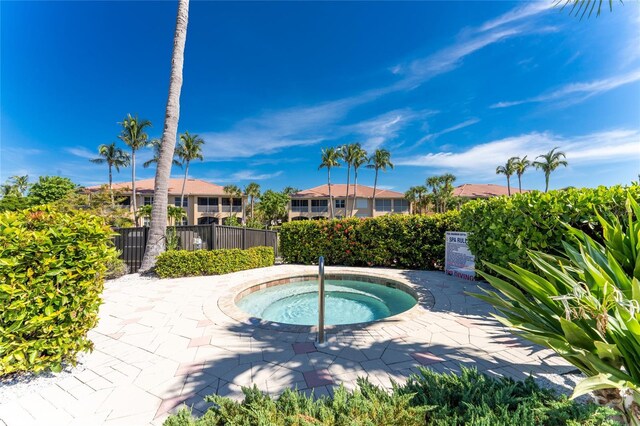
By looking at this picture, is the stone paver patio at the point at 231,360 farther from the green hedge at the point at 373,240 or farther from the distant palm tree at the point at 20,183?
the distant palm tree at the point at 20,183

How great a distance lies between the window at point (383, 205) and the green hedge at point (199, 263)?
31244mm

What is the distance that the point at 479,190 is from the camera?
40.4 m

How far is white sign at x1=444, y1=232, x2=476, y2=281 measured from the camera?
746 cm

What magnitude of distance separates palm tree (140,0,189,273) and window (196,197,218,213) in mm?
Result: 28567

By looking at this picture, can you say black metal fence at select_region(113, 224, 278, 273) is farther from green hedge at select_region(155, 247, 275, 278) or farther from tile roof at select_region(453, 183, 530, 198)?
tile roof at select_region(453, 183, 530, 198)

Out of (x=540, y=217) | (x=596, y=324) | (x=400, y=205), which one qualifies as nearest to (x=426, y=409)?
(x=596, y=324)

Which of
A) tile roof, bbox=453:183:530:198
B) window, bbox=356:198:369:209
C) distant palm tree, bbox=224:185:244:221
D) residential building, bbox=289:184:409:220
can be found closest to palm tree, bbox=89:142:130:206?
distant palm tree, bbox=224:185:244:221

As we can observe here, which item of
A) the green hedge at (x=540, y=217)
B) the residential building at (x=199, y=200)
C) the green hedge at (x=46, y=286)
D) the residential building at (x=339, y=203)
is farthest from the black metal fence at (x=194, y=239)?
Result: the residential building at (x=199, y=200)

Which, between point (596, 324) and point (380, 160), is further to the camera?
point (380, 160)

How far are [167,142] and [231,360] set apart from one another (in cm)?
827

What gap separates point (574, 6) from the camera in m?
Result: 3.91

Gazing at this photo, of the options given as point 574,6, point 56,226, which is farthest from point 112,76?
point 574,6

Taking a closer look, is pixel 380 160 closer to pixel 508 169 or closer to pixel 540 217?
pixel 508 169

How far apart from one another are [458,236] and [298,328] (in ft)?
20.5
